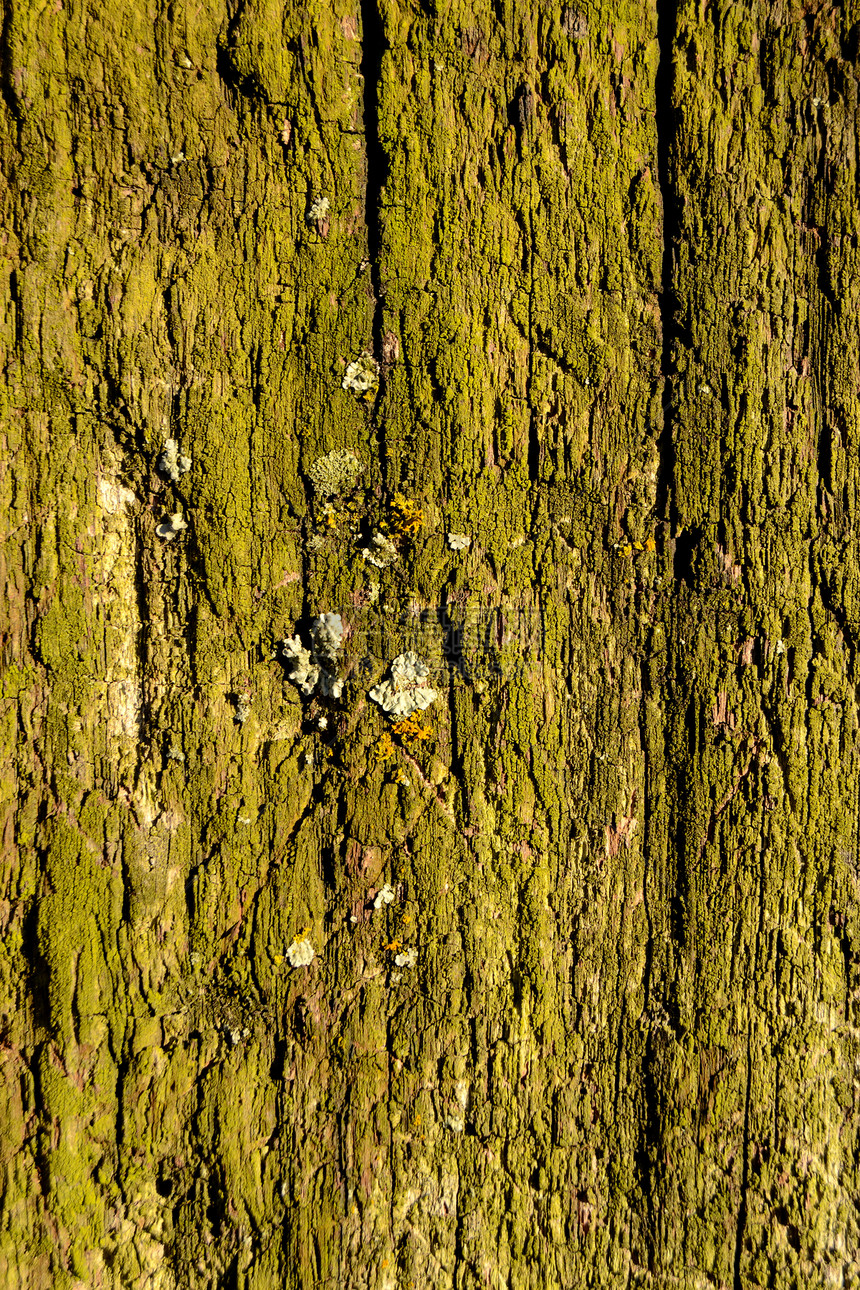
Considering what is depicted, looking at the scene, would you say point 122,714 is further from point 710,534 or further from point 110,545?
point 710,534

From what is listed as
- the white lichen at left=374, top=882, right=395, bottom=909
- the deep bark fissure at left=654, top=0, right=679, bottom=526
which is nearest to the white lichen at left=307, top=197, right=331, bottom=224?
the deep bark fissure at left=654, top=0, right=679, bottom=526

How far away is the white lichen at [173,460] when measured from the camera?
143 centimetres

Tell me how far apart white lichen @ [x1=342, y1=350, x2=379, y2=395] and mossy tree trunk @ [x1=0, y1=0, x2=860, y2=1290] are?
2 centimetres

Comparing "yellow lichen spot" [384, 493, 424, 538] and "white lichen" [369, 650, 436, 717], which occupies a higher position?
"yellow lichen spot" [384, 493, 424, 538]

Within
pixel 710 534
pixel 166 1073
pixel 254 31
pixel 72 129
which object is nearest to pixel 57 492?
pixel 72 129

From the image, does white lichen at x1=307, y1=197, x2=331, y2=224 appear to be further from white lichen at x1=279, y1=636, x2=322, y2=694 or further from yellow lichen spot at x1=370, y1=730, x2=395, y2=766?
yellow lichen spot at x1=370, y1=730, x2=395, y2=766

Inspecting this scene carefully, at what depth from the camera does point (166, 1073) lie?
1409 millimetres

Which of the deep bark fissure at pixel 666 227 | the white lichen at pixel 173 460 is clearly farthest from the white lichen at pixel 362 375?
the deep bark fissure at pixel 666 227

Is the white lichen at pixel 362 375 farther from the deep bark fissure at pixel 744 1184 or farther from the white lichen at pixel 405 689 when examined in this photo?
the deep bark fissure at pixel 744 1184

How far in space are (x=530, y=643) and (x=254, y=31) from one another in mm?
1347

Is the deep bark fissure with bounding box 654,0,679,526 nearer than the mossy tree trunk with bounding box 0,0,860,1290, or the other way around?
the mossy tree trunk with bounding box 0,0,860,1290

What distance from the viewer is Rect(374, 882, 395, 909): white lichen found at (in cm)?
146

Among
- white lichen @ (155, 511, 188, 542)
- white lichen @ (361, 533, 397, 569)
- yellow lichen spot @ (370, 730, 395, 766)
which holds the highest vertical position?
white lichen @ (155, 511, 188, 542)

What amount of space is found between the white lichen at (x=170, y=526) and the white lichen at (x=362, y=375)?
0.43m
